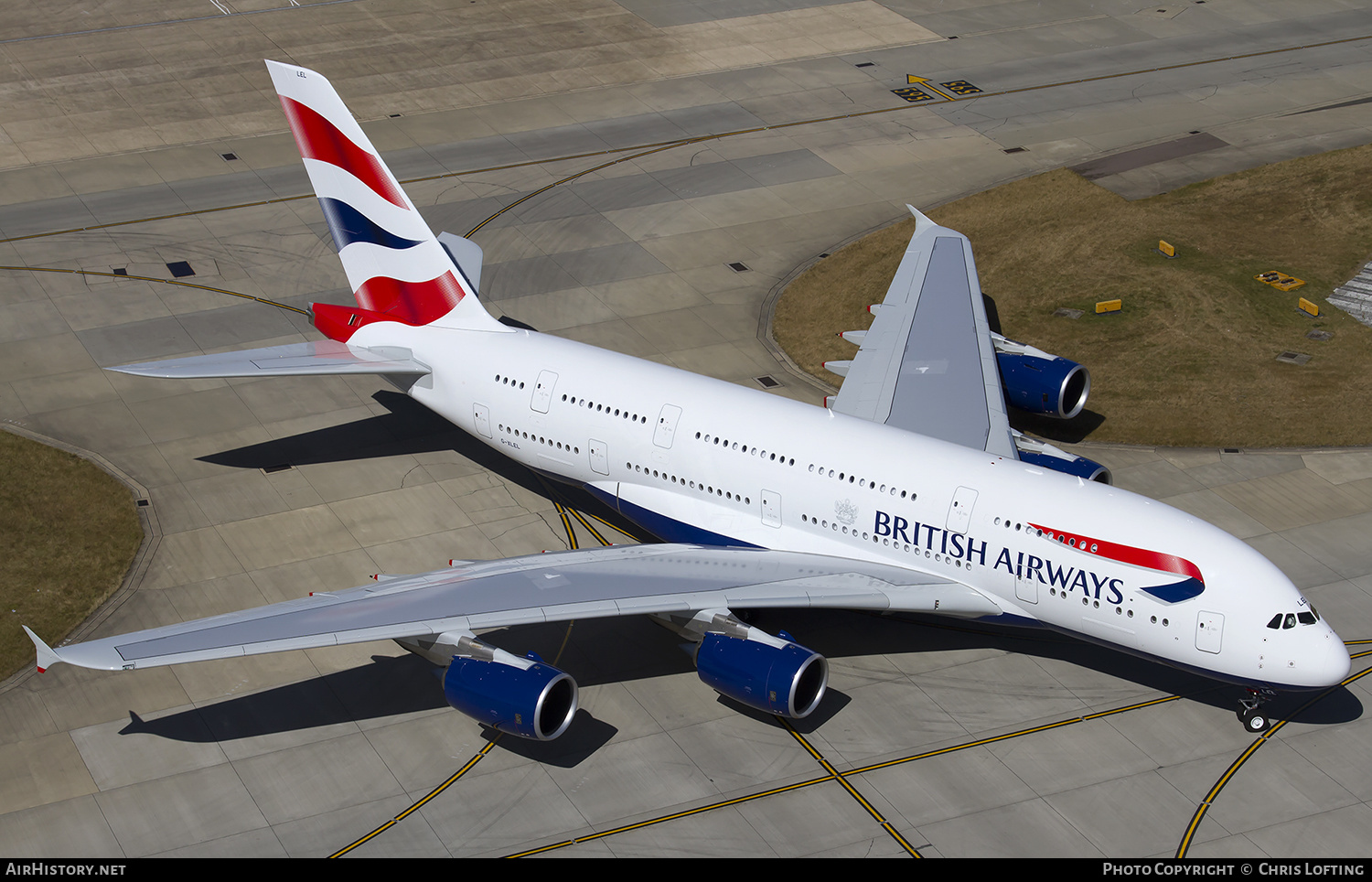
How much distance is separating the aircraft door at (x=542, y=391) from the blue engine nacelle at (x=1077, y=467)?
1249 cm

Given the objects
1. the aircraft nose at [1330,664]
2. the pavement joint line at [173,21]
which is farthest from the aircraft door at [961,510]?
the pavement joint line at [173,21]

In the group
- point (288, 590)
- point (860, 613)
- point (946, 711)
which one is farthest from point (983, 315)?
point (288, 590)

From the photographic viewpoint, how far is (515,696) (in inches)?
1104

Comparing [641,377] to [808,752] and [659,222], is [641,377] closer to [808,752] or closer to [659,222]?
[808,752]

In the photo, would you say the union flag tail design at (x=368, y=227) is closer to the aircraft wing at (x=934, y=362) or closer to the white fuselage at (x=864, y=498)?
the white fuselage at (x=864, y=498)

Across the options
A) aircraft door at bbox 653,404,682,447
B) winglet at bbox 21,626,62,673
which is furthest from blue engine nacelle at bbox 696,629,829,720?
winglet at bbox 21,626,62,673

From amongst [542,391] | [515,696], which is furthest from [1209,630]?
→ [542,391]

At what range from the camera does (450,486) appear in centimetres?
3916

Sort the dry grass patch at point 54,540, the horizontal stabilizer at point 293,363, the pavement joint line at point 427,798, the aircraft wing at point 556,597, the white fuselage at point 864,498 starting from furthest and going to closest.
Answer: the horizontal stabilizer at point 293,363, the dry grass patch at point 54,540, the white fuselage at point 864,498, the pavement joint line at point 427,798, the aircraft wing at point 556,597

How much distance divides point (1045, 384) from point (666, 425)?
12.5 m

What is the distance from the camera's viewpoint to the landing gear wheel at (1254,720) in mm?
30656

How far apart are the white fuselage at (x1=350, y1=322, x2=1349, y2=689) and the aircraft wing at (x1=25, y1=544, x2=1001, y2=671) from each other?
2.43ft

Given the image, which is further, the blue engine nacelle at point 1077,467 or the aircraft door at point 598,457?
the aircraft door at point 598,457

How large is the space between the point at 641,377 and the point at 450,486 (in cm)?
747
